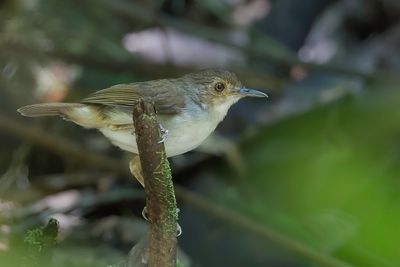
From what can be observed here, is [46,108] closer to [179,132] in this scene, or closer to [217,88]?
[179,132]

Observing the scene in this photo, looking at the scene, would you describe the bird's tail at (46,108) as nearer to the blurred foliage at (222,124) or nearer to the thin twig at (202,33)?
the blurred foliage at (222,124)

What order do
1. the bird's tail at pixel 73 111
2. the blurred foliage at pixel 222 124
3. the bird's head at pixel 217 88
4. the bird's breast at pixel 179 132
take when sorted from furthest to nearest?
1. the blurred foliage at pixel 222 124
2. the bird's head at pixel 217 88
3. the bird's tail at pixel 73 111
4. the bird's breast at pixel 179 132

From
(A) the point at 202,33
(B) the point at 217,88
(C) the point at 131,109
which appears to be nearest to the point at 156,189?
(C) the point at 131,109

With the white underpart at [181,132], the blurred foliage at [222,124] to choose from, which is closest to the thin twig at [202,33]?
the blurred foliage at [222,124]

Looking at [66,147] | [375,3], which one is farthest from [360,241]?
[375,3]

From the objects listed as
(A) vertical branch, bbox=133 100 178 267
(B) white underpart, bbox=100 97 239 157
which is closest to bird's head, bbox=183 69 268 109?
(B) white underpart, bbox=100 97 239 157

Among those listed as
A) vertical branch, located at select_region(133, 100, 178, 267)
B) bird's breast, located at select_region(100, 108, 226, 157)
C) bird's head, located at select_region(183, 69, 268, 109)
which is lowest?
vertical branch, located at select_region(133, 100, 178, 267)

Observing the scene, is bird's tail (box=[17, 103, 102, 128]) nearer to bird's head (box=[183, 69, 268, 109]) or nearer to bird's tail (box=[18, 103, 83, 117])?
bird's tail (box=[18, 103, 83, 117])
